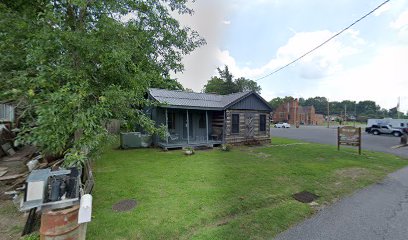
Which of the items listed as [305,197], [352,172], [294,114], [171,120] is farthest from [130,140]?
[294,114]

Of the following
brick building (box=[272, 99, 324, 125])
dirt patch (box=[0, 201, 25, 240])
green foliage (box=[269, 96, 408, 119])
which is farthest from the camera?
green foliage (box=[269, 96, 408, 119])

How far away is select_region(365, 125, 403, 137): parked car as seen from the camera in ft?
82.8

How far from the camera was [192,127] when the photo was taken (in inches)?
571

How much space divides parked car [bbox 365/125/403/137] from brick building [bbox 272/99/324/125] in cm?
3261

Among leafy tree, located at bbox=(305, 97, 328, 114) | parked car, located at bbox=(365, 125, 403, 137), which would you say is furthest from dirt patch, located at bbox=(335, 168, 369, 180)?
leafy tree, located at bbox=(305, 97, 328, 114)

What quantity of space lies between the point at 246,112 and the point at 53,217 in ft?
42.9

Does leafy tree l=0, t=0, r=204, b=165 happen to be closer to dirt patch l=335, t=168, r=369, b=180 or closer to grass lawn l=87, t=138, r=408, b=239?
grass lawn l=87, t=138, r=408, b=239

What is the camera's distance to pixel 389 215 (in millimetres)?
4559

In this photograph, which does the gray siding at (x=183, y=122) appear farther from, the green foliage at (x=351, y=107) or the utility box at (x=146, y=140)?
the green foliage at (x=351, y=107)

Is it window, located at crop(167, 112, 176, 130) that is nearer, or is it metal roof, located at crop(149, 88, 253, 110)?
metal roof, located at crop(149, 88, 253, 110)

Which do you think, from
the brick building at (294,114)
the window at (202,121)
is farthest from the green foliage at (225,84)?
the window at (202,121)

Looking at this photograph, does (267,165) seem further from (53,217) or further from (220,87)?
(220,87)

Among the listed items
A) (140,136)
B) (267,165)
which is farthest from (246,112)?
(140,136)

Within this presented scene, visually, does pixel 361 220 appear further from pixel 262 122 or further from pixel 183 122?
pixel 262 122
